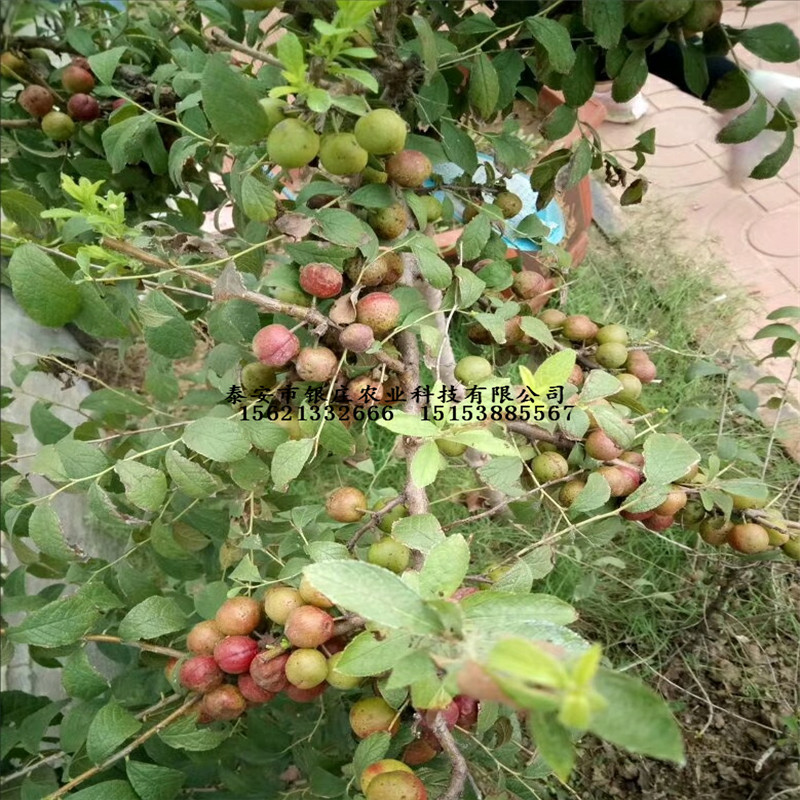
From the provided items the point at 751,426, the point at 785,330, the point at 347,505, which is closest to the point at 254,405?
the point at 347,505

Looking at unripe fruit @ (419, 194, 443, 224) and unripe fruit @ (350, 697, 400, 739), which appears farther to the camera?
unripe fruit @ (419, 194, 443, 224)

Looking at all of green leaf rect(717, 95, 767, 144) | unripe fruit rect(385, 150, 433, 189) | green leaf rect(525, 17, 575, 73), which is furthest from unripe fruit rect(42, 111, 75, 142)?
green leaf rect(717, 95, 767, 144)

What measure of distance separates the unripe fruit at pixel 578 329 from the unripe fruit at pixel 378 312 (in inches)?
11.2

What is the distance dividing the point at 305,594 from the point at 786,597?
3.32 feet

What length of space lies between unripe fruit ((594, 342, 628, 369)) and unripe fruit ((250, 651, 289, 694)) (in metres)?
0.51

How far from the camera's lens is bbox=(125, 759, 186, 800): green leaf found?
0.66 m

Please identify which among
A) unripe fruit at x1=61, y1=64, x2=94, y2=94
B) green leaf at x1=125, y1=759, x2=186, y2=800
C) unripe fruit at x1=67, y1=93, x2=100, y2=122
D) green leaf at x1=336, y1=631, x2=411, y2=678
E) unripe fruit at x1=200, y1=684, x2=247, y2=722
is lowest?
green leaf at x1=125, y1=759, x2=186, y2=800

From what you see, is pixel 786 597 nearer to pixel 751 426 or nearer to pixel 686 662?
pixel 686 662

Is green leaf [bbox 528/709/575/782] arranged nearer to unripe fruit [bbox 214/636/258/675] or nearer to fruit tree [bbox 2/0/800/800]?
fruit tree [bbox 2/0/800/800]

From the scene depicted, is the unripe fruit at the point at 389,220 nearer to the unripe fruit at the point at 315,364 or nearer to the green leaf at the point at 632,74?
the unripe fruit at the point at 315,364

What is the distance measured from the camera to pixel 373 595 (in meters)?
0.39

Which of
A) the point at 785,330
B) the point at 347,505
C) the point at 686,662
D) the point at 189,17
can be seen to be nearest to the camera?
the point at 347,505

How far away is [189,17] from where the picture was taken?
44.8 inches

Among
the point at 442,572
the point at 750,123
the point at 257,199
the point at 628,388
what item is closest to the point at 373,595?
the point at 442,572
